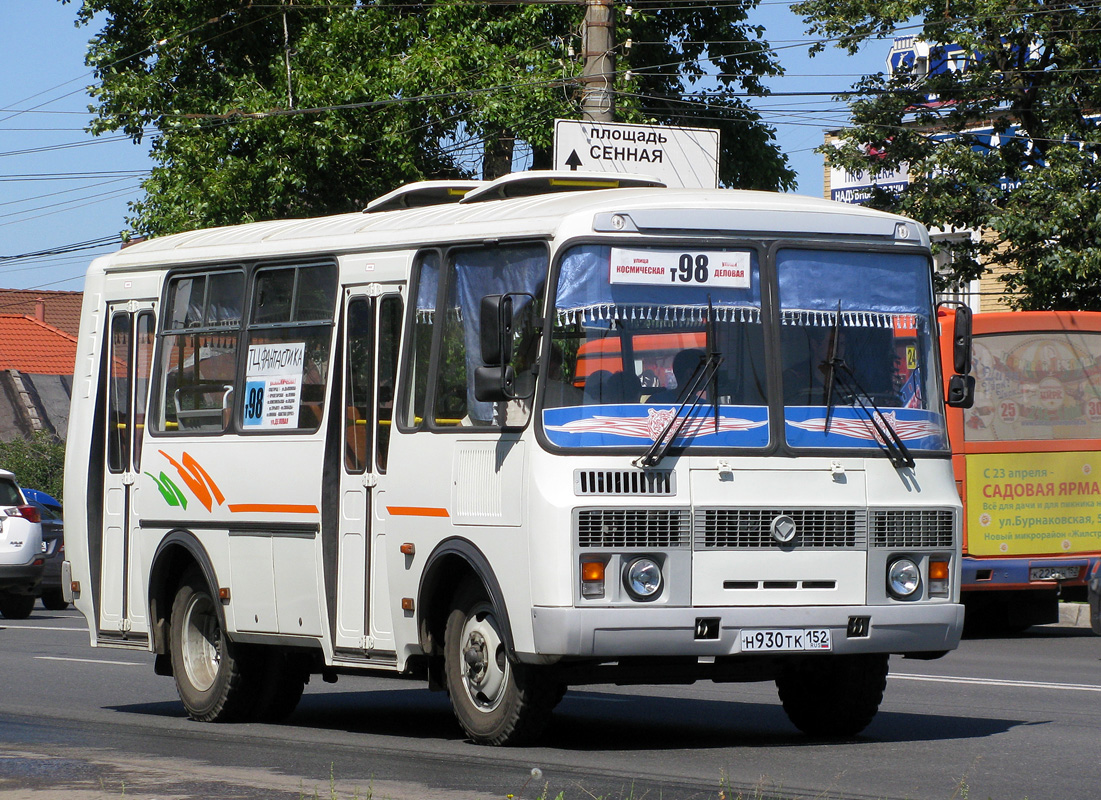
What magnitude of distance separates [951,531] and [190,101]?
22.3 meters

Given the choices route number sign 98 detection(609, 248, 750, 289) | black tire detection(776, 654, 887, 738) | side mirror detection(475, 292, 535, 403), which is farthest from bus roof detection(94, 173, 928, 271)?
black tire detection(776, 654, 887, 738)

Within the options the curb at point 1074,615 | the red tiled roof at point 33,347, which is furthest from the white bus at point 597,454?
the red tiled roof at point 33,347

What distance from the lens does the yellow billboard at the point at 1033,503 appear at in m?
18.3

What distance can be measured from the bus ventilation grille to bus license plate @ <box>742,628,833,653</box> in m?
0.79

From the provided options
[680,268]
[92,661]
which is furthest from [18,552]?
[680,268]

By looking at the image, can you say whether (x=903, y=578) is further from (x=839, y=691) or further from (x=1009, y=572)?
(x=1009, y=572)

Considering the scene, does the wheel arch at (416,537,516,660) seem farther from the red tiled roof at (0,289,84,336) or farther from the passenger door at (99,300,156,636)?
the red tiled roof at (0,289,84,336)

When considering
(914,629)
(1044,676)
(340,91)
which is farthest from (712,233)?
(340,91)

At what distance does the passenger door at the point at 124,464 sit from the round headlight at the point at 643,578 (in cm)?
429

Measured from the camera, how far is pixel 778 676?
1007cm

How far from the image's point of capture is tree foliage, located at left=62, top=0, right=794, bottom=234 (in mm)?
27438

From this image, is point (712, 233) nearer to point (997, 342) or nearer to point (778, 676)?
point (778, 676)

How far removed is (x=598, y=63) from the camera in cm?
1822

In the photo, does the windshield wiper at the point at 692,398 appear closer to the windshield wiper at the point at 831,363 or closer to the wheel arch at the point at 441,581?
the windshield wiper at the point at 831,363
